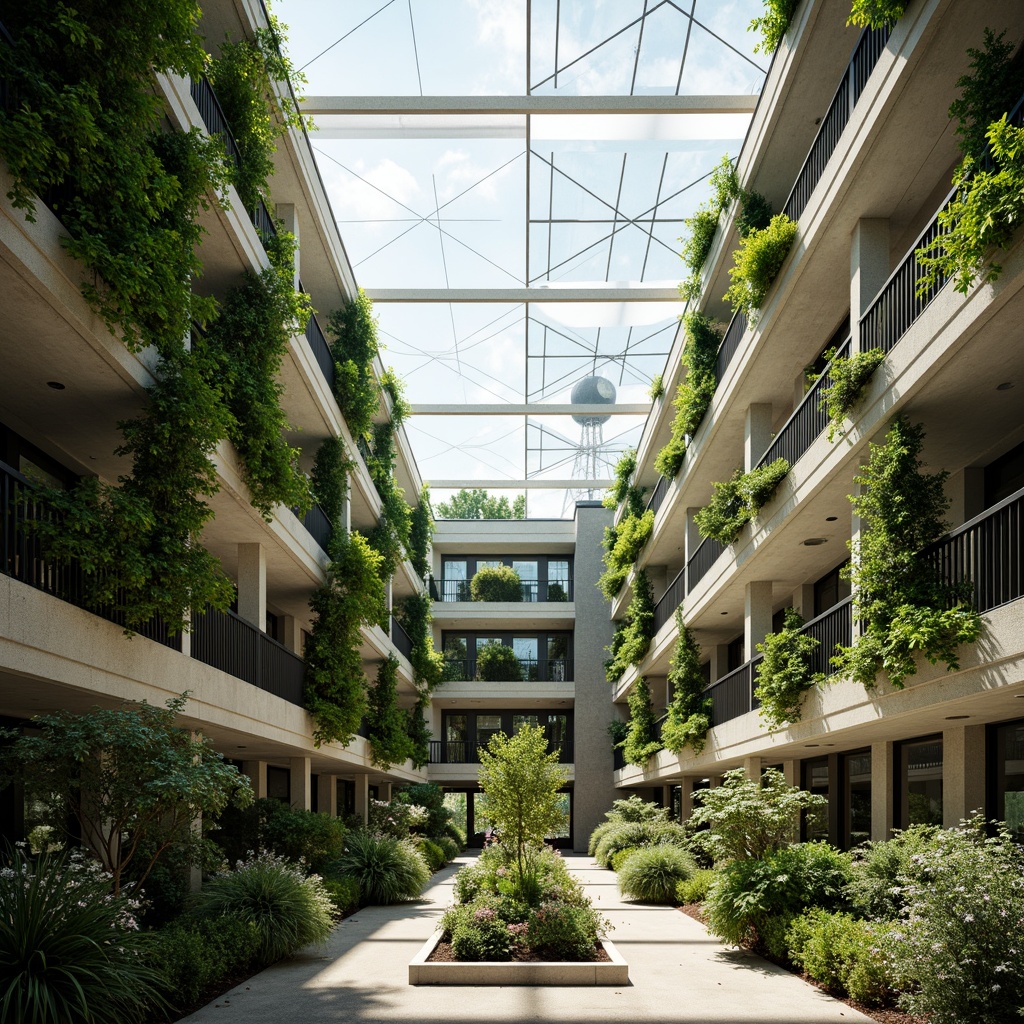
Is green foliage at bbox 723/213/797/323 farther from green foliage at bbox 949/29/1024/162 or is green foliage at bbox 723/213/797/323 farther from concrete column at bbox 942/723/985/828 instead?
concrete column at bbox 942/723/985/828

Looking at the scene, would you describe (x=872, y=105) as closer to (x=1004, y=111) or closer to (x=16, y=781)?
(x=1004, y=111)

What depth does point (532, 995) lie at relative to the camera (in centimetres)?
1105

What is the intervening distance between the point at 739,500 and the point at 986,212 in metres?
10.6

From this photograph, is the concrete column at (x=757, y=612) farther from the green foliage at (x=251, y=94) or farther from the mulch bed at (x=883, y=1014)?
the green foliage at (x=251, y=94)

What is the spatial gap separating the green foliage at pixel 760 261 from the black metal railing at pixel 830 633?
5.16 metres

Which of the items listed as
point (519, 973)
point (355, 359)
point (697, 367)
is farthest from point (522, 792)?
point (355, 359)

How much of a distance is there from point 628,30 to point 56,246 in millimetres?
14134

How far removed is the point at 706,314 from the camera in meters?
22.1

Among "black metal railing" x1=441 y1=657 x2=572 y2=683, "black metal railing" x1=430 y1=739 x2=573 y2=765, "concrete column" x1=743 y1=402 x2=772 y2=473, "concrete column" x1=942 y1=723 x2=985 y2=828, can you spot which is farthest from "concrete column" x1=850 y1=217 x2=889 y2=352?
"black metal railing" x1=441 y1=657 x2=572 y2=683

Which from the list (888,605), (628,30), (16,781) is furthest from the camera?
(628,30)

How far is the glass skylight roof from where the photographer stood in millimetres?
19078

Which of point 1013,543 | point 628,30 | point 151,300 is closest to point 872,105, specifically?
point 1013,543

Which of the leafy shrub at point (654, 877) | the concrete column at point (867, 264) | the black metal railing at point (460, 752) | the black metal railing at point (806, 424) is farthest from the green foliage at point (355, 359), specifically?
the black metal railing at point (460, 752)

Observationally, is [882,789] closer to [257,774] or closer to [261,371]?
[261,371]
